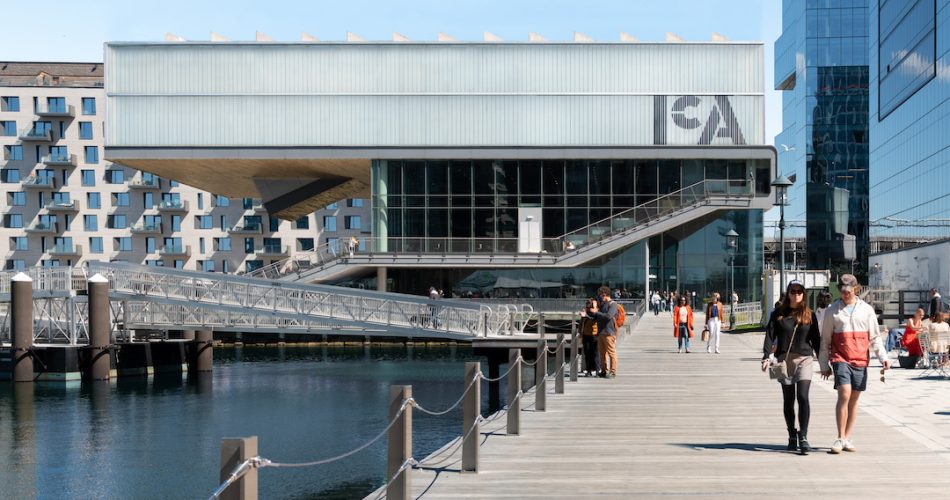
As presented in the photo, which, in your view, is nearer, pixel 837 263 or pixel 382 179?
pixel 382 179

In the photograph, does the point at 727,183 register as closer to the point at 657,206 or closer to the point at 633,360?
the point at 657,206

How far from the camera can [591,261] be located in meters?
68.2

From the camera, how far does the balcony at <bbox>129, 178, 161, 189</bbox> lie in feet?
371

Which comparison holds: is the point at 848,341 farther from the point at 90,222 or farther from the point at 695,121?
the point at 90,222

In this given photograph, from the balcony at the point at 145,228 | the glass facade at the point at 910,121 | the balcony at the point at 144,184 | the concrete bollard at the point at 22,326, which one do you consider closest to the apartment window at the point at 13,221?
the balcony at the point at 145,228

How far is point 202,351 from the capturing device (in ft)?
176

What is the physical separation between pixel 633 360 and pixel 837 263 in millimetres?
108864

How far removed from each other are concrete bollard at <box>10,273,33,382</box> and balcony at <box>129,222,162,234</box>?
69.0 m

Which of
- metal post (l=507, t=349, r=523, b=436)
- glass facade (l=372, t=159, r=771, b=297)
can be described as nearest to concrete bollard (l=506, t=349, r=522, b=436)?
metal post (l=507, t=349, r=523, b=436)

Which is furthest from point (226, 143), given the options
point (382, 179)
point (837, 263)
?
point (837, 263)

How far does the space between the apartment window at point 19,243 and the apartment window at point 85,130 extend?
1158cm

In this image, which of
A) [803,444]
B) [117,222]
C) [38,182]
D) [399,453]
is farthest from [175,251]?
[399,453]

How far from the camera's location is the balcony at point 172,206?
4466 inches

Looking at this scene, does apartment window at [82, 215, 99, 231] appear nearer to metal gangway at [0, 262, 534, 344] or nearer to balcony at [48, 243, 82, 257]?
balcony at [48, 243, 82, 257]
